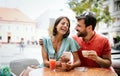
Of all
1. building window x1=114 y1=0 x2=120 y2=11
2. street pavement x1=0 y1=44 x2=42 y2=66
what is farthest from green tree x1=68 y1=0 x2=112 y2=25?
street pavement x1=0 y1=44 x2=42 y2=66

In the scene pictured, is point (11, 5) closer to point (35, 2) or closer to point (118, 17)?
point (35, 2)

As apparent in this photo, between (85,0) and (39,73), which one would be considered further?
(85,0)

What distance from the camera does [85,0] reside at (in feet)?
14.5

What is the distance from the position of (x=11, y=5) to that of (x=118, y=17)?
2207 millimetres

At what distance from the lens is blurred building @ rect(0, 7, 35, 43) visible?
3656 mm

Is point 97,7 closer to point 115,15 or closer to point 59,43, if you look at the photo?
point 115,15

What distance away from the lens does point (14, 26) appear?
3.76m

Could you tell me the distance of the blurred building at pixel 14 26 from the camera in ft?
12.0

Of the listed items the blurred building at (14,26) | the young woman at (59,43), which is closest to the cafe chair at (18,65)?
the young woman at (59,43)

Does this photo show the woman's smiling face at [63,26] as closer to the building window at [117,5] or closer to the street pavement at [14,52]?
the street pavement at [14,52]

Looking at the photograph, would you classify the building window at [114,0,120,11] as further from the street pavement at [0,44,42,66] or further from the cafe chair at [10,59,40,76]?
the cafe chair at [10,59,40,76]

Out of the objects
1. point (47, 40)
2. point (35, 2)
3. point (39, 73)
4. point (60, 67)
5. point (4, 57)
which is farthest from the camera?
point (35, 2)

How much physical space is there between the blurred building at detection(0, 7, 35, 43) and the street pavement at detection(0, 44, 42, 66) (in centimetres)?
12

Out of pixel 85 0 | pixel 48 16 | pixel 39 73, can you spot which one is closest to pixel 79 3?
pixel 85 0
